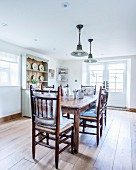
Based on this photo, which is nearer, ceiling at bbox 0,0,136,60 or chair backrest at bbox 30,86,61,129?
chair backrest at bbox 30,86,61,129

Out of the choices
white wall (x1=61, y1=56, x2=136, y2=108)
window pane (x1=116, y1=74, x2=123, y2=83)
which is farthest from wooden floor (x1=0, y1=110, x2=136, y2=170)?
window pane (x1=116, y1=74, x2=123, y2=83)

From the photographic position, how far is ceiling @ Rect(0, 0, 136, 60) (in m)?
1.88

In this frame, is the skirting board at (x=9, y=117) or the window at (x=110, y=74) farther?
the window at (x=110, y=74)

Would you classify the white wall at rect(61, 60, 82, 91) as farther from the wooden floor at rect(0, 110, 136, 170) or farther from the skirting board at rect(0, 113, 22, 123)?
the wooden floor at rect(0, 110, 136, 170)

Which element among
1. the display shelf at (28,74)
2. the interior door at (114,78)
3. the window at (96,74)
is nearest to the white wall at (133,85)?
the interior door at (114,78)

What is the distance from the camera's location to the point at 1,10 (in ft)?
6.70

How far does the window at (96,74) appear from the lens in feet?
19.8

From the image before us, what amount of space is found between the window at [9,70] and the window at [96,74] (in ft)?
11.4

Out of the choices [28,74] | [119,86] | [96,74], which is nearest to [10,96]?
[28,74]

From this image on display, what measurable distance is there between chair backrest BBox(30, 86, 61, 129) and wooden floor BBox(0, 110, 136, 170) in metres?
0.56

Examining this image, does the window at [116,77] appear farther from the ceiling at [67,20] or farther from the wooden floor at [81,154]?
the wooden floor at [81,154]

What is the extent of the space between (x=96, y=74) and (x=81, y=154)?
4.55 meters

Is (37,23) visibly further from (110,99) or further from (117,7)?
(110,99)

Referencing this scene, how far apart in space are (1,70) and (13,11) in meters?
2.16
